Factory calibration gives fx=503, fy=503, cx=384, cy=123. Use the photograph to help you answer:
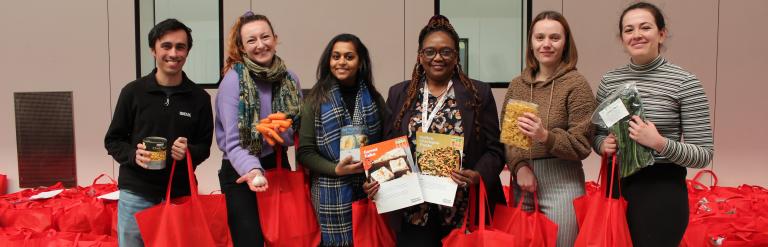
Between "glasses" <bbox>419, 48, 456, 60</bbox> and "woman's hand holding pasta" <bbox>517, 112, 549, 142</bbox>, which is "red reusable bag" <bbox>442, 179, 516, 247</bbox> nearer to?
"woman's hand holding pasta" <bbox>517, 112, 549, 142</bbox>

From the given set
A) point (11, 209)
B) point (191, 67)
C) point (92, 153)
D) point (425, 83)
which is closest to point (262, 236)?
point (425, 83)

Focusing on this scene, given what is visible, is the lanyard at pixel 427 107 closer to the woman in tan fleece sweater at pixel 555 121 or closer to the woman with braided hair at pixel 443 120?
the woman with braided hair at pixel 443 120

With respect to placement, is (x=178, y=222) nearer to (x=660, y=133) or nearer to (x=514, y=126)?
(x=514, y=126)

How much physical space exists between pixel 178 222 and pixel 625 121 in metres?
1.70

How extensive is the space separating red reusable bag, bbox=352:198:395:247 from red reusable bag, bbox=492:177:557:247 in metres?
0.48

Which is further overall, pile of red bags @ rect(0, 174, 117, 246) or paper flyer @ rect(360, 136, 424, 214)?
pile of red bags @ rect(0, 174, 117, 246)

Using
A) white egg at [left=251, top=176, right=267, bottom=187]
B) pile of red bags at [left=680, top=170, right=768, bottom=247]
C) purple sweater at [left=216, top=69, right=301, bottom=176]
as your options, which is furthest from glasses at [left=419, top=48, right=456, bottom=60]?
pile of red bags at [left=680, top=170, right=768, bottom=247]

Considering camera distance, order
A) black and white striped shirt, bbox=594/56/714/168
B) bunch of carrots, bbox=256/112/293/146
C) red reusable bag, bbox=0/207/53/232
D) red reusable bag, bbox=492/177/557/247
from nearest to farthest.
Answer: black and white striped shirt, bbox=594/56/714/168, red reusable bag, bbox=492/177/557/247, bunch of carrots, bbox=256/112/293/146, red reusable bag, bbox=0/207/53/232

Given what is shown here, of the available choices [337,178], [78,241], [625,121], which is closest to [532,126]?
[625,121]

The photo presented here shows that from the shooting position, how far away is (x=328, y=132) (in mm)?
1979

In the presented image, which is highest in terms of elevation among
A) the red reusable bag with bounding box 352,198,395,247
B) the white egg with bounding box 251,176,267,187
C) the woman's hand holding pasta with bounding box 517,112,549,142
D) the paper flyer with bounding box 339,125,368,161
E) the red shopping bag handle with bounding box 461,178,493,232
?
the woman's hand holding pasta with bounding box 517,112,549,142

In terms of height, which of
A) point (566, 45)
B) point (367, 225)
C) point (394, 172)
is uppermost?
point (566, 45)

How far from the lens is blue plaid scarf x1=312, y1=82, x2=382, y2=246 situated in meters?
1.98

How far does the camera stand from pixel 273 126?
1.95 m
